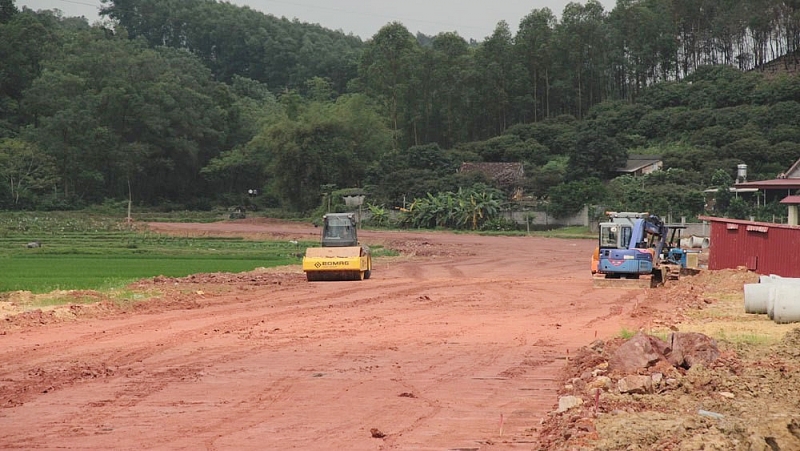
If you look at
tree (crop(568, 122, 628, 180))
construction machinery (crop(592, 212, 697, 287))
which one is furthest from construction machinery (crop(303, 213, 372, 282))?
tree (crop(568, 122, 628, 180))

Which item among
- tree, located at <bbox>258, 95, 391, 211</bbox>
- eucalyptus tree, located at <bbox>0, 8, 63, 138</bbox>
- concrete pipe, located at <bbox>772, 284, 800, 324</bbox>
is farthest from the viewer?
eucalyptus tree, located at <bbox>0, 8, 63, 138</bbox>

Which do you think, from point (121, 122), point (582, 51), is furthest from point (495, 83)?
point (121, 122)

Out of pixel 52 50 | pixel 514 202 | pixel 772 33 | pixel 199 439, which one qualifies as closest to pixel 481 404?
pixel 199 439

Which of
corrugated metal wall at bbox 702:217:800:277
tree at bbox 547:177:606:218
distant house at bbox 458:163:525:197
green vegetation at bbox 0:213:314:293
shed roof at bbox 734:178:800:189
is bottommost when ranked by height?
green vegetation at bbox 0:213:314:293

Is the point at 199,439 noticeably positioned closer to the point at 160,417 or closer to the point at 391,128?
the point at 160,417

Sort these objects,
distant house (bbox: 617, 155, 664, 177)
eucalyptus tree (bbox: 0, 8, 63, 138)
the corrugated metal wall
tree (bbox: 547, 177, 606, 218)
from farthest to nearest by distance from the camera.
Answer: eucalyptus tree (bbox: 0, 8, 63, 138) < distant house (bbox: 617, 155, 664, 177) < tree (bbox: 547, 177, 606, 218) < the corrugated metal wall

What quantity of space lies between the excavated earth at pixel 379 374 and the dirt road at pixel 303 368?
49mm

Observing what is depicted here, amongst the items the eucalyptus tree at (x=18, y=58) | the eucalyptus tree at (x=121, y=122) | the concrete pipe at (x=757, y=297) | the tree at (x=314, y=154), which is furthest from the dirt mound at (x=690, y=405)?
the eucalyptus tree at (x=18, y=58)

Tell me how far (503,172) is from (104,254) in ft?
139

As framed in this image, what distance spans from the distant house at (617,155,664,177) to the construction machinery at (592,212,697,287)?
47726 mm

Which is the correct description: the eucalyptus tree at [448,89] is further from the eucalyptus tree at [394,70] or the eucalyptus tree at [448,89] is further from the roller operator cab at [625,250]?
the roller operator cab at [625,250]

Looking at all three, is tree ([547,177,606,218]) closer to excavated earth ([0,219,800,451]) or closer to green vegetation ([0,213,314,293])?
green vegetation ([0,213,314,293])

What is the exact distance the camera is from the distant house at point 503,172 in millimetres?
82438

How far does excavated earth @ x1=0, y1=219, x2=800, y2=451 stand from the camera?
10.8m
